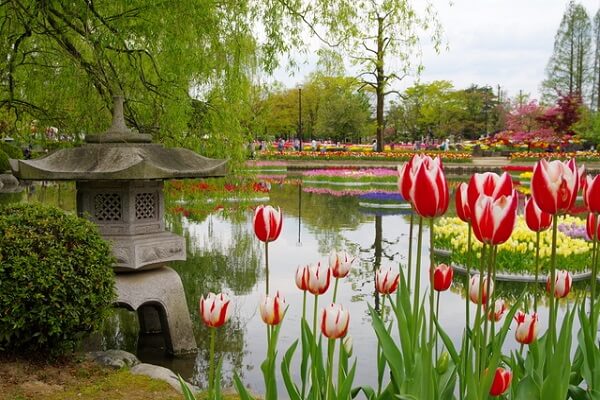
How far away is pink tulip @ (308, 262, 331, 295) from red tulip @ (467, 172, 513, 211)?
0.68 meters

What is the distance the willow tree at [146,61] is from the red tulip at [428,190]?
533 centimetres

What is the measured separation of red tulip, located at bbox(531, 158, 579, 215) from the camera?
185 centimetres

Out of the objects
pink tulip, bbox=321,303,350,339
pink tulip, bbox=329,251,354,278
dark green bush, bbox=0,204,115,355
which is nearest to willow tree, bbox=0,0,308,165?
dark green bush, bbox=0,204,115,355

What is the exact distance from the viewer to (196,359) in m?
6.17

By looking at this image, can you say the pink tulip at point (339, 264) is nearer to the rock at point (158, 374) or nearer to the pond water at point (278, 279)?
the pond water at point (278, 279)

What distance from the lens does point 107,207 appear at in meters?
6.13

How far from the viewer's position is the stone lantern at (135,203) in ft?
18.8

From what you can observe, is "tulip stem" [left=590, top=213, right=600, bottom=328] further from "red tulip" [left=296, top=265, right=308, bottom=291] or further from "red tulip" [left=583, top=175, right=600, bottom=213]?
"red tulip" [left=296, top=265, right=308, bottom=291]

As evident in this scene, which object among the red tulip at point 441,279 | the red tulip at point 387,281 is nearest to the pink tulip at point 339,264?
the red tulip at point 387,281

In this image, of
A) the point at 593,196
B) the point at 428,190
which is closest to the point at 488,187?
the point at 428,190

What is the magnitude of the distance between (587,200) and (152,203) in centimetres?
477

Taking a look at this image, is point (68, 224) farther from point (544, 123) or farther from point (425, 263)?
point (544, 123)

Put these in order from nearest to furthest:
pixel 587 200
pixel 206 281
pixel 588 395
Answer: pixel 587 200
pixel 588 395
pixel 206 281

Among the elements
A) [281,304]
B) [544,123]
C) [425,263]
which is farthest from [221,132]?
[544,123]
